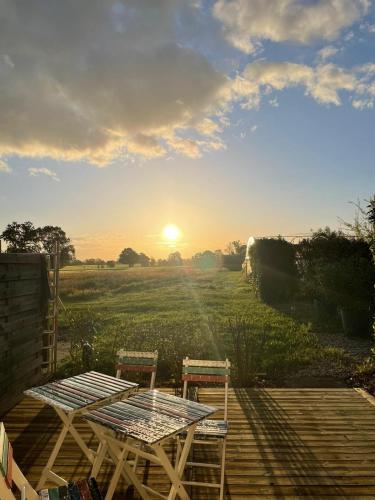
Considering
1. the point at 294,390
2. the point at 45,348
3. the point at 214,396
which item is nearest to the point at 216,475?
the point at 214,396

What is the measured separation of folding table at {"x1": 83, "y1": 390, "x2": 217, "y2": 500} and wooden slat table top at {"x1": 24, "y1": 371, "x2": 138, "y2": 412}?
0.77 feet

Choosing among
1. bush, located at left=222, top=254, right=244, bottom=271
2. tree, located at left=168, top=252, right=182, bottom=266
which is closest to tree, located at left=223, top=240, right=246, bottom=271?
bush, located at left=222, top=254, right=244, bottom=271

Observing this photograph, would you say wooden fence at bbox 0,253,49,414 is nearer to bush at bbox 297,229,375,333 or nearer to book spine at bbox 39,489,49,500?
book spine at bbox 39,489,49,500

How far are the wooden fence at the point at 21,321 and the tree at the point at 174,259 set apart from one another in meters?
58.7

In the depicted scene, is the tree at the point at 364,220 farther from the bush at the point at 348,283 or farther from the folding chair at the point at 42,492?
the folding chair at the point at 42,492

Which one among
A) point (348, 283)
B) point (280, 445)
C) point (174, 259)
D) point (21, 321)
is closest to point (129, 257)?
point (174, 259)

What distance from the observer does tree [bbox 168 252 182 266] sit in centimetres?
6625

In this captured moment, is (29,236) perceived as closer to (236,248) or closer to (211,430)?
(236,248)

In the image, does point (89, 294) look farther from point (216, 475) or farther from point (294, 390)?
point (216, 475)

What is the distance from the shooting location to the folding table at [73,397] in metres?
3.07

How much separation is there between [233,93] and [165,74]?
4.99 ft

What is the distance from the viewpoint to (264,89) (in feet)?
25.4

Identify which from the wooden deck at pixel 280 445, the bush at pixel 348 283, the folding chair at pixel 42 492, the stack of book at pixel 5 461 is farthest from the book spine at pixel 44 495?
the bush at pixel 348 283

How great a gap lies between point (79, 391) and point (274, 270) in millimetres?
15832
